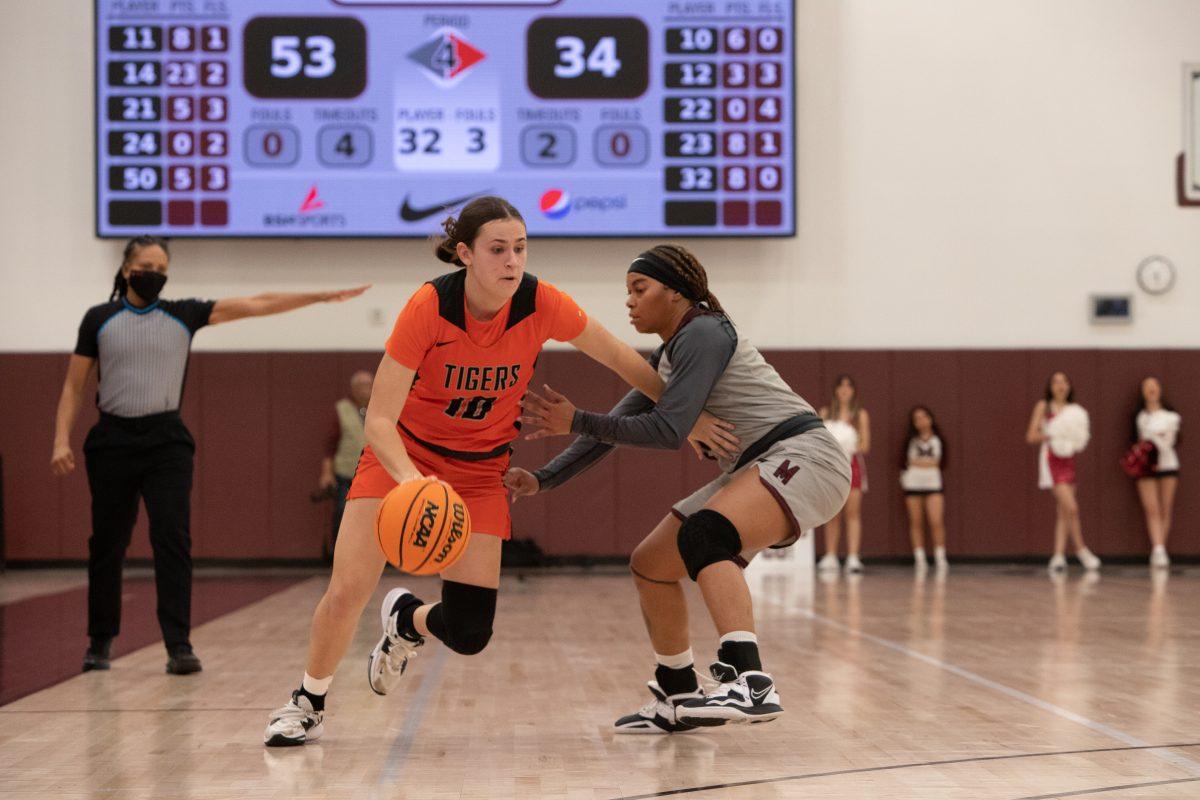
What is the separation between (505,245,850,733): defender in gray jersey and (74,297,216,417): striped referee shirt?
2246mm

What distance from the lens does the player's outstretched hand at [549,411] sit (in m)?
4.03

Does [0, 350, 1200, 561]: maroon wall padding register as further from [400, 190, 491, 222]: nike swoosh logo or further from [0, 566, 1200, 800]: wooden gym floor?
[0, 566, 1200, 800]: wooden gym floor

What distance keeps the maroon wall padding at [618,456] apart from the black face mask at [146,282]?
694 centimetres

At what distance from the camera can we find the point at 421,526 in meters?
3.56

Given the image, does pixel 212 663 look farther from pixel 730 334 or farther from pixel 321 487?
pixel 321 487

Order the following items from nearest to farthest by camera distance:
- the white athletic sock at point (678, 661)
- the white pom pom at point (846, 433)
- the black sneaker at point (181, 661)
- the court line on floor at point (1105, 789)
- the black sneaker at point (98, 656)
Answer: the court line on floor at point (1105, 789), the white athletic sock at point (678, 661), the black sneaker at point (181, 661), the black sneaker at point (98, 656), the white pom pom at point (846, 433)

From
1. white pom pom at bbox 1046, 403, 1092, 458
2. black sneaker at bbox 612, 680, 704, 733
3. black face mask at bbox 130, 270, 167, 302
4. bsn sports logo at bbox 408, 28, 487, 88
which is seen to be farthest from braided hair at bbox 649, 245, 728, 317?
white pom pom at bbox 1046, 403, 1092, 458

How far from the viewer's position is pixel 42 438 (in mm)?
12672

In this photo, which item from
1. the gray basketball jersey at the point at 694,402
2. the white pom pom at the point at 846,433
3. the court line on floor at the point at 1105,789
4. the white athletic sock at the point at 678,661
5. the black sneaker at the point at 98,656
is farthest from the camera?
the white pom pom at the point at 846,433

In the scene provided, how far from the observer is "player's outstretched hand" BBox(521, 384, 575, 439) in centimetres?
403

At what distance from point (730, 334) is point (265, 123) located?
29.3 ft

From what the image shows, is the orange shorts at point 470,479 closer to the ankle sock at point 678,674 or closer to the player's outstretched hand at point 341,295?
the ankle sock at point 678,674

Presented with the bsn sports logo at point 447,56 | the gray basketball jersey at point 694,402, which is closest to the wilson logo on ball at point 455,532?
the gray basketball jersey at point 694,402

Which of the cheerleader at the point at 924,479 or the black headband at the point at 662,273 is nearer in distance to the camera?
the black headband at the point at 662,273
